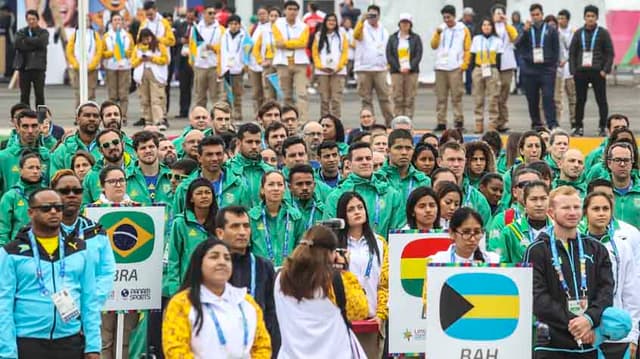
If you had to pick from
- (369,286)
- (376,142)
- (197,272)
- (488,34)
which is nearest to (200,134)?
(376,142)

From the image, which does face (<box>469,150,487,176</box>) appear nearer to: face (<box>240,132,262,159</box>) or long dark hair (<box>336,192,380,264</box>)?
face (<box>240,132,262,159</box>)

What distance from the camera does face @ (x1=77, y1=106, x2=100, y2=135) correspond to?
16.9 m

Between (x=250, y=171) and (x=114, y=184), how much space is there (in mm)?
1805

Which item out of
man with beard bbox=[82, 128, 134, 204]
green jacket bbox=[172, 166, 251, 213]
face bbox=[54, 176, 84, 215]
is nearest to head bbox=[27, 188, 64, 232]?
face bbox=[54, 176, 84, 215]

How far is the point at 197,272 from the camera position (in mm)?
9680

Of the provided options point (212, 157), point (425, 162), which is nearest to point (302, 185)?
point (212, 157)

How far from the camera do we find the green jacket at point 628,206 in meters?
14.8

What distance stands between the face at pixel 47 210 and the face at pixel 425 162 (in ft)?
18.2

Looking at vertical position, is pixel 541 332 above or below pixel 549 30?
below

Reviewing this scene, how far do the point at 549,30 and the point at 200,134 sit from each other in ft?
37.0

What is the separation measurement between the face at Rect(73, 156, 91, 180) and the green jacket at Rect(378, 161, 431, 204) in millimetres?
2688

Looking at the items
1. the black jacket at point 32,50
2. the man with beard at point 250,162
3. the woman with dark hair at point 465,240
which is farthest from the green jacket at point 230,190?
the black jacket at point 32,50

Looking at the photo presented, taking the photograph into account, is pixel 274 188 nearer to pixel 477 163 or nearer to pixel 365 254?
pixel 365 254

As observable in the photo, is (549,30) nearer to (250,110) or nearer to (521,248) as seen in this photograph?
(250,110)
